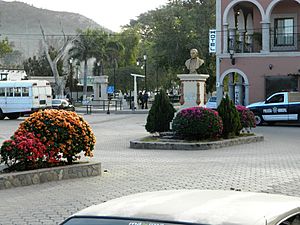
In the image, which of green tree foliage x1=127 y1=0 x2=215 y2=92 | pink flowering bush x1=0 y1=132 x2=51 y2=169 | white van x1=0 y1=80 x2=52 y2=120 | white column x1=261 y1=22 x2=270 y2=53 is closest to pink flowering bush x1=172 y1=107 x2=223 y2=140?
pink flowering bush x1=0 y1=132 x2=51 y2=169

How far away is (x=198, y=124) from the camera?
62.0ft

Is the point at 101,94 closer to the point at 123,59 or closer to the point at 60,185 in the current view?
the point at 123,59

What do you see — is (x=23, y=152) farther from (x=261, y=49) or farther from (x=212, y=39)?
(x=261, y=49)

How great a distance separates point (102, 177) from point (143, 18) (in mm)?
95603

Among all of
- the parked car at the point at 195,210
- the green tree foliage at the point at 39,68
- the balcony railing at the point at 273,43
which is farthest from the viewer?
the green tree foliage at the point at 39,68

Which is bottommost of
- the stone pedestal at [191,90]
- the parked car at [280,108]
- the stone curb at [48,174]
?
the stone curb at [48,174]

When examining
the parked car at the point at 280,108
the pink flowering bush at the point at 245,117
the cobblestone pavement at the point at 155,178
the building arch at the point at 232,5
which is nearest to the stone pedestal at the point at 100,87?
the building arch at the point at 232,5

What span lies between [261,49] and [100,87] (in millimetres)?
33621

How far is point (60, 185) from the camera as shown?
11336 mm

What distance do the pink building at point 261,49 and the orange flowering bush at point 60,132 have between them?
23.5m

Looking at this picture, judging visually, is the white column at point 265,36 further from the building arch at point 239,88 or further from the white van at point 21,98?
the white van at point 21,98

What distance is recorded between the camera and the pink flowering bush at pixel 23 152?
37.2 ft

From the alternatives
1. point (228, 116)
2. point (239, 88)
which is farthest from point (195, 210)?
point (239, 88)

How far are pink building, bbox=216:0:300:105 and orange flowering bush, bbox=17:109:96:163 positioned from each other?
23.5 metres
